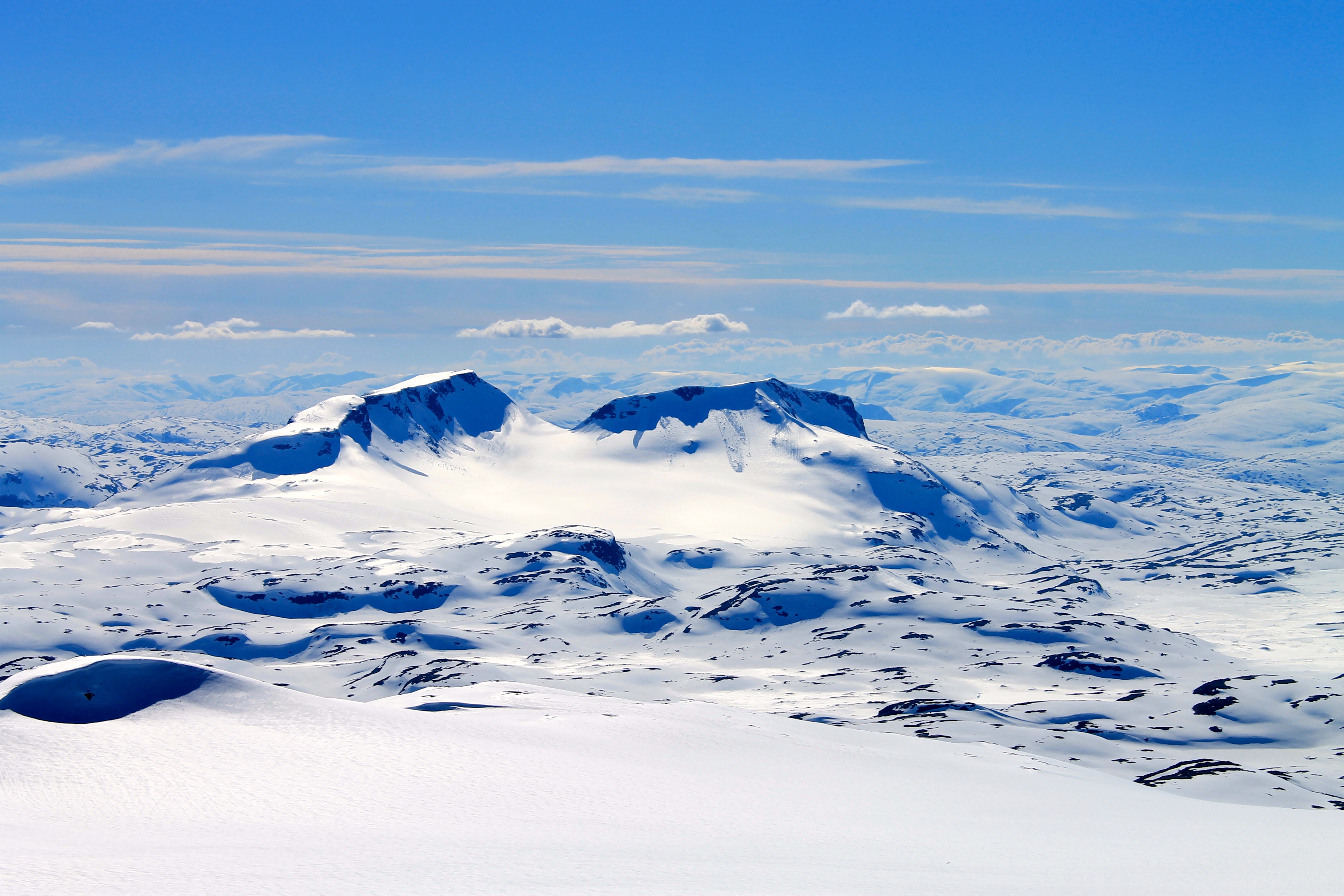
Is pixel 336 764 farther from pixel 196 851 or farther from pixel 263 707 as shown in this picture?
pixel 196 851

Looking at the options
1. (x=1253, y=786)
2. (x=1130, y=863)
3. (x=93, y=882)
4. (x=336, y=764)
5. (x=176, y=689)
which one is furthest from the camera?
(x=1253, y=786)

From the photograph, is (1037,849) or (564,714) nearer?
(1037,849)

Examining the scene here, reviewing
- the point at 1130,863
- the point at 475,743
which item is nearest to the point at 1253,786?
the point at 1130,863

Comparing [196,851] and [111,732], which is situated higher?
[196,851]

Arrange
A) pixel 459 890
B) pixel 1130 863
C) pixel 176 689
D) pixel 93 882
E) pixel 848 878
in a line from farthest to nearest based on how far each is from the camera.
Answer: pixel 176 689, pixel 1130 863, pixel 848 878, pixel 459 890, pixel 93 882

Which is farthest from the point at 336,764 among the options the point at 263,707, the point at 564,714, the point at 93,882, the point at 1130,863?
the point at 1130,863

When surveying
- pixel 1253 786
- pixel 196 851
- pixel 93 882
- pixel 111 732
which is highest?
pixel 93 882
